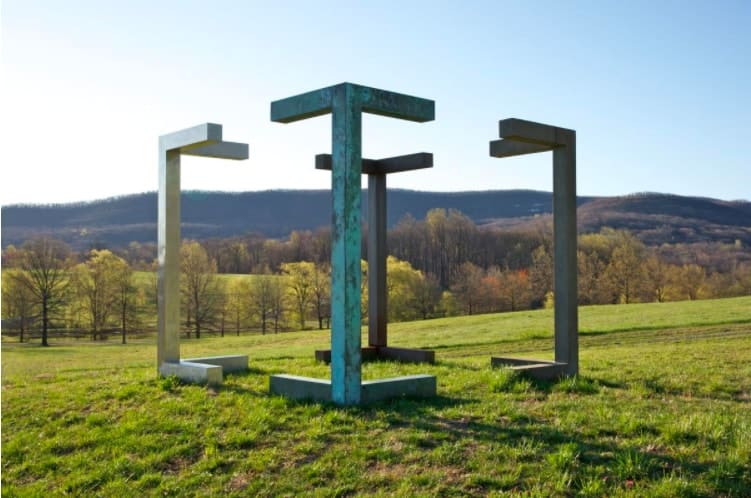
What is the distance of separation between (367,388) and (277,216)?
115034 millimetres

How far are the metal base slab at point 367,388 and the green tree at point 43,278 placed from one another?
40.0m

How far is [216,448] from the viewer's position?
6.21 meters

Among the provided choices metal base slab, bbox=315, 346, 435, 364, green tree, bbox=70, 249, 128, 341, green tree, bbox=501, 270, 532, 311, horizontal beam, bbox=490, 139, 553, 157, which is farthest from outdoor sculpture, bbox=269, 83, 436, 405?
green tree, bbox=501, 270, 532, 311

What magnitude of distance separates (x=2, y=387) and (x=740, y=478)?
9.58 metres

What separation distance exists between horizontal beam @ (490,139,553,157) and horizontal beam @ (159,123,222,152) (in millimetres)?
4198

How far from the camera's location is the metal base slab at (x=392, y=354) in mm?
11797

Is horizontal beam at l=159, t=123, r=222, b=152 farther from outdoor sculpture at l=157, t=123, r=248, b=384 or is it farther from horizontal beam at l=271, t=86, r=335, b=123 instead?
horizontal beam at l=271, t=86, r=335, b=123

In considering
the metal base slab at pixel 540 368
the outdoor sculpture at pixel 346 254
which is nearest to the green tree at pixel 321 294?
the metal base slab at pixel 540 368

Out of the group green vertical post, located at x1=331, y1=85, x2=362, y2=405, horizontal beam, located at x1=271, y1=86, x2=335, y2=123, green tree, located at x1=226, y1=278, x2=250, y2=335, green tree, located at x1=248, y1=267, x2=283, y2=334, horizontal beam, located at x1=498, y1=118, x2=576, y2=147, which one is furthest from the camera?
green tree, located at x1=248, y1=267, x2=283, y2=334

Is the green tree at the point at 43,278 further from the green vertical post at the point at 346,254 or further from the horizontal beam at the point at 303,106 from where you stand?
the green vertical post at the point at 346,254

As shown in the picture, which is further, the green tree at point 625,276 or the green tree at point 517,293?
the green tree at point 517,293

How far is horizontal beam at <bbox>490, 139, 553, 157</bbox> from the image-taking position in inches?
403

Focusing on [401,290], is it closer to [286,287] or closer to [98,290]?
[286,287]

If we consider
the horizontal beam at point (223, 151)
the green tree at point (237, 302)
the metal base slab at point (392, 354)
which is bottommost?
the green tree at point (237, 302)
